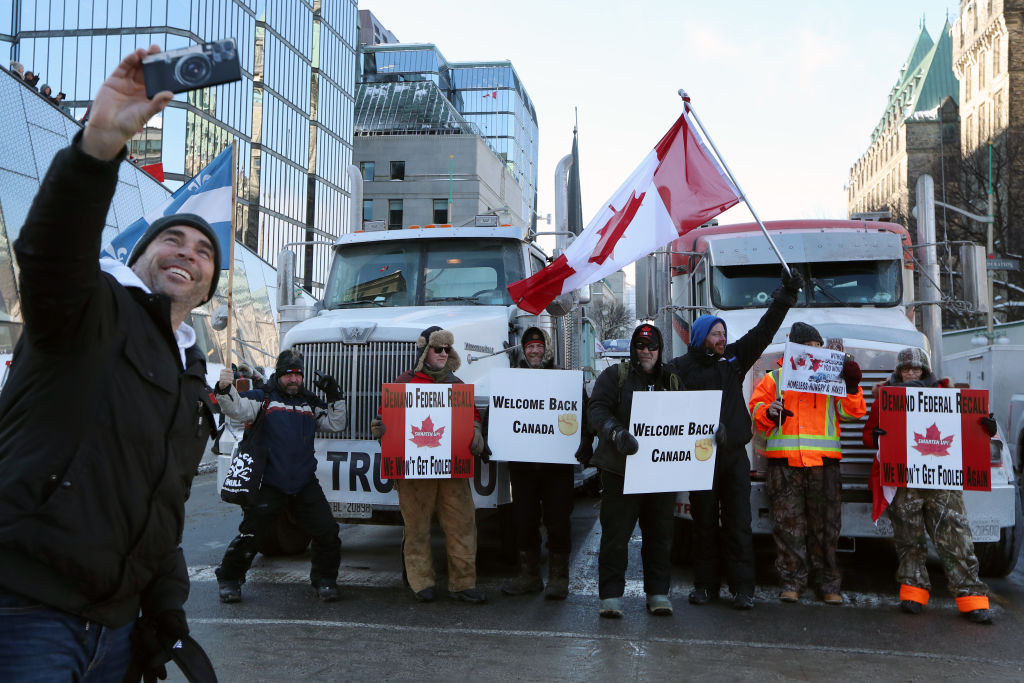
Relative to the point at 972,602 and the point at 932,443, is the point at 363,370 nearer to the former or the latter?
the point at 932,443

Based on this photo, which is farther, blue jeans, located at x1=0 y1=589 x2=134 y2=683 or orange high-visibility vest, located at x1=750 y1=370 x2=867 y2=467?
orange high-visibility vest, located at x1=750 y1=370 x2=867 y2=467

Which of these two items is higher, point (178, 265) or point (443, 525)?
point (178, 265)

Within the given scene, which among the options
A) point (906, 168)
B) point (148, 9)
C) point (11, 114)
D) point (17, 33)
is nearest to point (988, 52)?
point (906, 168)

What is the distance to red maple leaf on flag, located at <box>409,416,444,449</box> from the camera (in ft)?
24.1

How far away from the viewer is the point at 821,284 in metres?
9.20

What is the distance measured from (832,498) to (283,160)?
180 feet

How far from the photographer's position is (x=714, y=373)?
23.6 feet

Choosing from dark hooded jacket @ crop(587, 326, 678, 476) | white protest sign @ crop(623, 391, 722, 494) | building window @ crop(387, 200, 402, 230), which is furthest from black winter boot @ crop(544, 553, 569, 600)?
building window @ crop(387, 200, 402, 230)

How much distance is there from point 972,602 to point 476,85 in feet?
309

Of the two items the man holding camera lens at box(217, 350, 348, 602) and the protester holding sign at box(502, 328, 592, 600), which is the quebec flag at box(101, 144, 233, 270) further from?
the protester holding sign at box(502, 328, 592, 600)

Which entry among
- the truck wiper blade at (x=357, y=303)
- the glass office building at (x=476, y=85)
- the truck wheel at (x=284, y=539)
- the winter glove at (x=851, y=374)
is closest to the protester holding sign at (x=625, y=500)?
the winter glove at (x=851, y=374)

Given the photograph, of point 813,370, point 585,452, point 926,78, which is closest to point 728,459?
point 813,370

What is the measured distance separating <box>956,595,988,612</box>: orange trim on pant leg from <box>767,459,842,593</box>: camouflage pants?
33.6 inches

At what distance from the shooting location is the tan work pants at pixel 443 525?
7.36m
